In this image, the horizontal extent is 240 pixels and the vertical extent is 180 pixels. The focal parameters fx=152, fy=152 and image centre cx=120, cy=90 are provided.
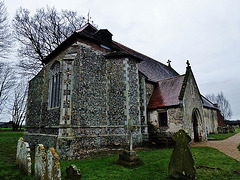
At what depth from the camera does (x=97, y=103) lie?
10.1 meters

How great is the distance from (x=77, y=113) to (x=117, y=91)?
3.24 meters

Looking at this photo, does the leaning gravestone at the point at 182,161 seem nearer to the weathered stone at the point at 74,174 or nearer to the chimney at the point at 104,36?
the weathered stone at the point at 74,174

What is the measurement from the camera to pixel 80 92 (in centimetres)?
949

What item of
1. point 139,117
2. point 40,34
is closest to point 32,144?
point 139,117

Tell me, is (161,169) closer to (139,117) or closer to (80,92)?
(139,117)

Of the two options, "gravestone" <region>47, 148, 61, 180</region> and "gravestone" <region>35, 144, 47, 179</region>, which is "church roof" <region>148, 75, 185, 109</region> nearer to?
"gravestone" <region>35, 144, 47, 179</region>

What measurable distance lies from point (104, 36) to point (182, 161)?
1004 cm

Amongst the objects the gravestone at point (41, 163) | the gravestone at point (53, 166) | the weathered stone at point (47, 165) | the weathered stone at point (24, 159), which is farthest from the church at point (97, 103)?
the gravestone at point (53, 166)

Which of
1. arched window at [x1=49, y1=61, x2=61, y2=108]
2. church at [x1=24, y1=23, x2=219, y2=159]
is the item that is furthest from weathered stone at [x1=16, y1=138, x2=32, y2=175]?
arched window at [x1=49, y1=61, x2=61, y2=108]

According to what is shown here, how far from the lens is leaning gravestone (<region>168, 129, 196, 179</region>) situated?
494 centimetres

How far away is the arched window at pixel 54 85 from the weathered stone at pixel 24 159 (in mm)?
4202

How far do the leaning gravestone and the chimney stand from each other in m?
8.73

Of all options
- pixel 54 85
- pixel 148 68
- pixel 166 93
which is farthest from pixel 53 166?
pixel 148 68

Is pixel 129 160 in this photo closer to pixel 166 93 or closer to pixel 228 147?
pixel 166 93
